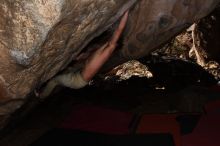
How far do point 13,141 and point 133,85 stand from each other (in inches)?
128

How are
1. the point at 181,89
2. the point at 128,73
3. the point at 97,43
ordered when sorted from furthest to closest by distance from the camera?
the point at 128,73
the point at 181,89
the point at 97,43

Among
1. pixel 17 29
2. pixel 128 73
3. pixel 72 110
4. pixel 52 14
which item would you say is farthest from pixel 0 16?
pixel 128 73

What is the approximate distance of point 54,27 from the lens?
2502 mm

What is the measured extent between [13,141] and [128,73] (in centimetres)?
426

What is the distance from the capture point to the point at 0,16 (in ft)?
Result: 7.68

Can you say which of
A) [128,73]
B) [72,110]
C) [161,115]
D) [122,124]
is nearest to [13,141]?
[72,110]

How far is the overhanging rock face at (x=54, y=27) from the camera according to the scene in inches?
93.3

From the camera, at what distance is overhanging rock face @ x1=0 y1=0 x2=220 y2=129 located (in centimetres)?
237

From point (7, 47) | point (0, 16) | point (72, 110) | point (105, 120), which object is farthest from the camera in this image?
point (72, 110)

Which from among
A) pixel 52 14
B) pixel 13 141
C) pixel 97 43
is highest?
pixel 52 14

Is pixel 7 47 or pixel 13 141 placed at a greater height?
pixel 7 47

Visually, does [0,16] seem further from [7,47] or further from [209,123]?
[209,123]

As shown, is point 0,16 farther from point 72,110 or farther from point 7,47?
point 72,110

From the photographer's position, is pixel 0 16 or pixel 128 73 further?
pixel 128 73
